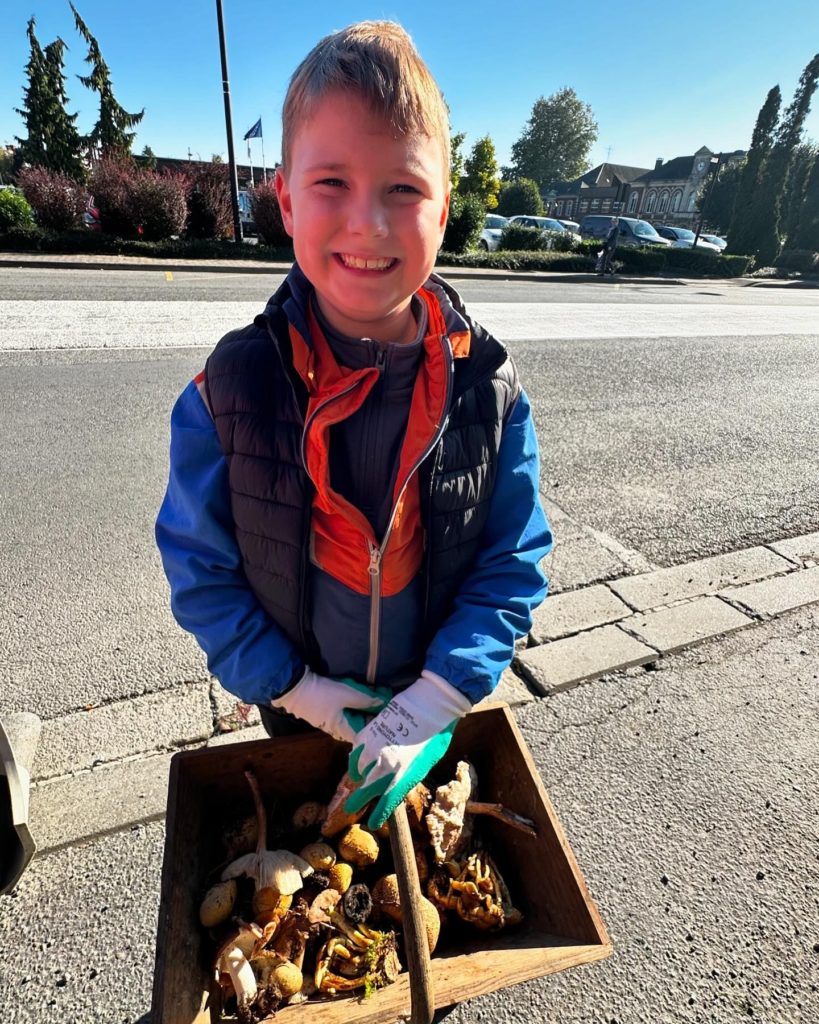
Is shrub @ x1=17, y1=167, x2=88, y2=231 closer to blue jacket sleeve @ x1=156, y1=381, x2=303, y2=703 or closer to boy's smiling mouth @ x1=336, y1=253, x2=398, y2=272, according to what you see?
blue jacket sleeve @ x1=156, y1=381, x2=303, y2=703

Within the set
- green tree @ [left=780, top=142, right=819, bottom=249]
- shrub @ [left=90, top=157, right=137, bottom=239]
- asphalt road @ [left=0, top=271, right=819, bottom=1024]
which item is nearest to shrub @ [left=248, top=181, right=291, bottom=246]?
shrub @ [left=90, top=157, right=137, bottom=239]

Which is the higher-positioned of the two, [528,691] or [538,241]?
[538,241]

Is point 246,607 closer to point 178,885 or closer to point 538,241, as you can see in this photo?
point 178,885

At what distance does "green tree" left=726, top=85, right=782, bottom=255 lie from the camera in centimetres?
3009

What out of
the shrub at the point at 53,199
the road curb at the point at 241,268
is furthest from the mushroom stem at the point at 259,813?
the shrub at the point at 53,199

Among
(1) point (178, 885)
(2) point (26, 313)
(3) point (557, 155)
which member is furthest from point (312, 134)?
(3) point (557, 155)

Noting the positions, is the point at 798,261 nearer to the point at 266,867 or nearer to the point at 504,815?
the point at 504,815

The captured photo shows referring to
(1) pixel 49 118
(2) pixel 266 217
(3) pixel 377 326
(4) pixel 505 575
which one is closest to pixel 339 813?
(4) pixel 505 575

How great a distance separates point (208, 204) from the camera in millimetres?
16500

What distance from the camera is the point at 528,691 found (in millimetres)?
2500

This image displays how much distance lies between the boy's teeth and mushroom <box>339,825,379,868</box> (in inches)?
43.0

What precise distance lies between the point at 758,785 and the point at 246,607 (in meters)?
1.92

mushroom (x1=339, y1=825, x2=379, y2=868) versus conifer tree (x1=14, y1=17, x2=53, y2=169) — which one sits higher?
conifer tree (x1=14, y1=17, x2=53, y2=169)

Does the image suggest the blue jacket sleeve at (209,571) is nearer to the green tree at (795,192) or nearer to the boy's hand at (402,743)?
the boy's hand at (402,743)
